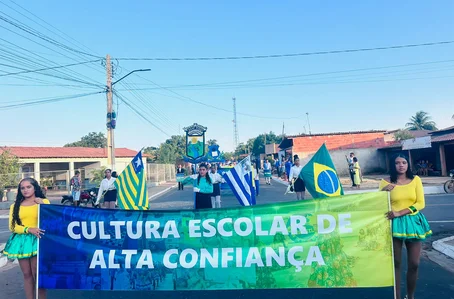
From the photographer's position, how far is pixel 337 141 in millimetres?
31984

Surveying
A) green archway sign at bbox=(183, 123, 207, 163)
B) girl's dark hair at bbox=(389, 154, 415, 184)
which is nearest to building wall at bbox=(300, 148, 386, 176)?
green archway sign at bbox=(183, 123, 207, 163)

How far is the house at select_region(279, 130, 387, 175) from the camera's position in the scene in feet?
100

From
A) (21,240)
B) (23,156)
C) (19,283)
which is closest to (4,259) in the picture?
(19,283)

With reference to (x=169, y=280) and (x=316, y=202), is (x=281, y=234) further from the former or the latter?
(x=169, y=280)

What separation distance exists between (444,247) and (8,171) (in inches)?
937

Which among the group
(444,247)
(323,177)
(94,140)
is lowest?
(444,247)

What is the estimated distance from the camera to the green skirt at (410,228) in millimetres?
3826

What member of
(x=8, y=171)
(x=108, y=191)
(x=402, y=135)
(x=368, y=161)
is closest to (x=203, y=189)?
(x=108, y=191)

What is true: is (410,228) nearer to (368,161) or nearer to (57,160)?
(368,161)

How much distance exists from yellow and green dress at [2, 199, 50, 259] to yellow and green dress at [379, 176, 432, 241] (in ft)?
13.4

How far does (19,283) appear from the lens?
17.7ft

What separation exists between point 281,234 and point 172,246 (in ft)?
4.12

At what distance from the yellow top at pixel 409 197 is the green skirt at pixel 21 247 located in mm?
4096

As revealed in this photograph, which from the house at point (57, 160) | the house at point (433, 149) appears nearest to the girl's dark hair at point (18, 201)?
the house at point (433, 149)
